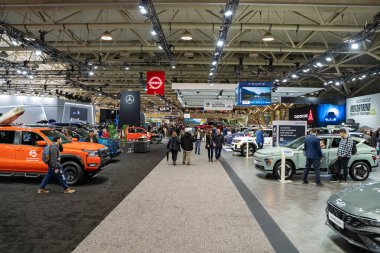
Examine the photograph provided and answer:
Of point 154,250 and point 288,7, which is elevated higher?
point 288,7

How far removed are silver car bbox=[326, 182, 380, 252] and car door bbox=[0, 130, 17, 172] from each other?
339 inches

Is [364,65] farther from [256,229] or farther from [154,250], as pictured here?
[154,250]

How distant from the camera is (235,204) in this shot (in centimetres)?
764

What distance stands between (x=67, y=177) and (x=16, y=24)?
31.1 ft

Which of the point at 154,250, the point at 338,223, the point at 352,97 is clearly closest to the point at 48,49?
the point at 154,250

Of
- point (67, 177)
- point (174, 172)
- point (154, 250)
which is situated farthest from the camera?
point (174, 172)

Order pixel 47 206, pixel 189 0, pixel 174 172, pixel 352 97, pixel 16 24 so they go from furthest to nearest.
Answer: pixel 352 97 < pixel 16 24 < pixel 174 172 < pixel 189 0 < pixel 47 206

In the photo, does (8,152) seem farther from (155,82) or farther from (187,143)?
(155,82)

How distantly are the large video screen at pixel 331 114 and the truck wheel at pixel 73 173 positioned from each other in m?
25.6

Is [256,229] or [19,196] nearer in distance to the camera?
[256,229]

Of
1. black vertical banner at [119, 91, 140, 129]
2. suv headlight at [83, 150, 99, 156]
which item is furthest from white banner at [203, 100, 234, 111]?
suv headlight at [83, 150, 99, 156]

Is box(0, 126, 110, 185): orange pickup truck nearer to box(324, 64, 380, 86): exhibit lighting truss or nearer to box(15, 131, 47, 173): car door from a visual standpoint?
box(15, 131, 47, 173): car door

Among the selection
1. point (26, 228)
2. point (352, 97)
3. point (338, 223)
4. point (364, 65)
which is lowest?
point (26, 228)

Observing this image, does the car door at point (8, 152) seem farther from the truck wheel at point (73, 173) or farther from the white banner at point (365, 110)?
the white banner at point (365, 110)
